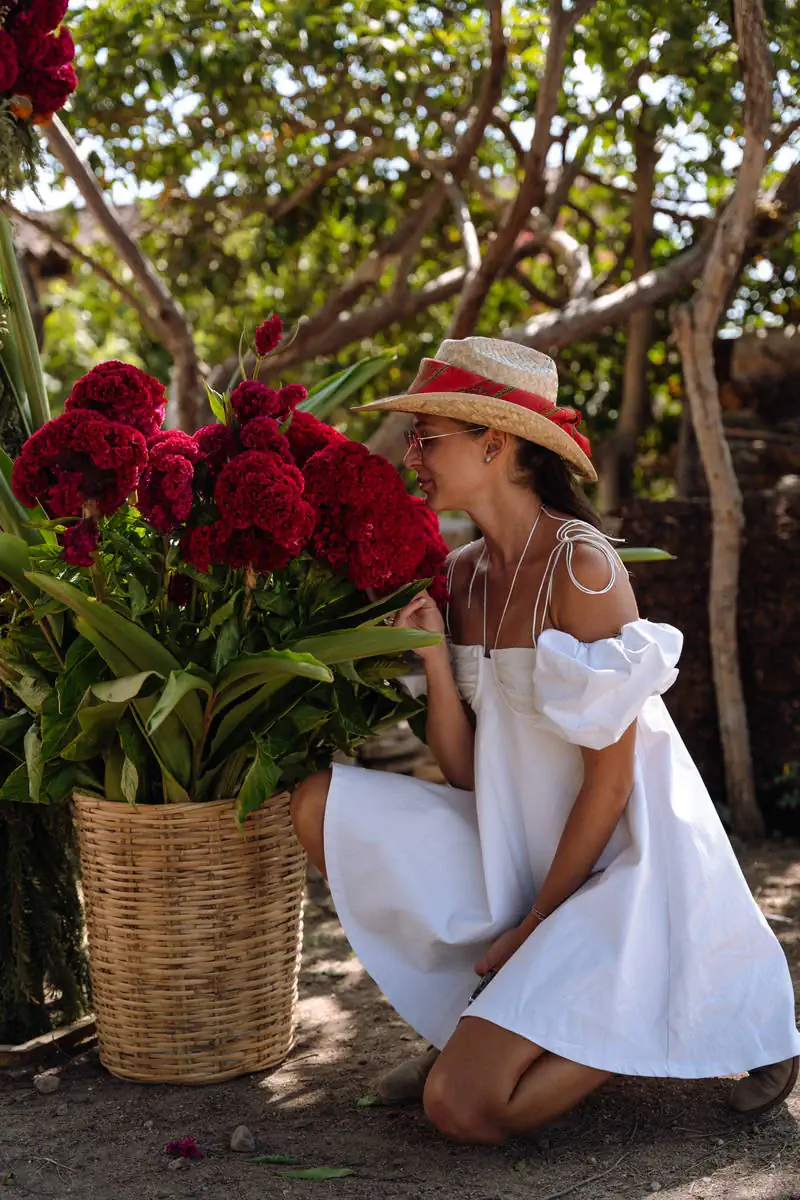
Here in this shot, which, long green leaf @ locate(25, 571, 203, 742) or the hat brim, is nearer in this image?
long green leaf @ locate(25, 571, 203, 742)

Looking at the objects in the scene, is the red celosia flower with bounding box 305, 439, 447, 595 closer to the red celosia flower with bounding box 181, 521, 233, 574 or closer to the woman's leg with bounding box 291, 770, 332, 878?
the red celosia flower with bounding box 181, 521, 233, 574

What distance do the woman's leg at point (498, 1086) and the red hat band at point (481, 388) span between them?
117 centimetres

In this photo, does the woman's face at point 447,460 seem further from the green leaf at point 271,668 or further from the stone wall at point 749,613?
the stone wall at point 749,613

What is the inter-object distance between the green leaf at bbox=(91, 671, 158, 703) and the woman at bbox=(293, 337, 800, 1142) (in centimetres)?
48

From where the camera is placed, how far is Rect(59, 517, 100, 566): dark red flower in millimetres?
2066

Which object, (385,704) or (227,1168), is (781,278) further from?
(227,1168)

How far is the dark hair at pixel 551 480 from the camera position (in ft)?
8.24

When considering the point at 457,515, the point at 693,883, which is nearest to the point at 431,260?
the point at 457,515

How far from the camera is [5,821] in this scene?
8.85 ft

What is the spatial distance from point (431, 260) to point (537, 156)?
7.54 ft

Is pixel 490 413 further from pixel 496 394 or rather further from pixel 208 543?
pixel 208 543

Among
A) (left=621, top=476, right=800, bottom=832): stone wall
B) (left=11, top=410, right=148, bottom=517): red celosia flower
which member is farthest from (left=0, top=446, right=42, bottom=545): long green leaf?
(left=621, top=476, right=800, bottom=832): stone wall

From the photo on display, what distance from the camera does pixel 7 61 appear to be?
2521 millimetres

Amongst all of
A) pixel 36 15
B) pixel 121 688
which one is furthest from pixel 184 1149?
pixel 36 15
